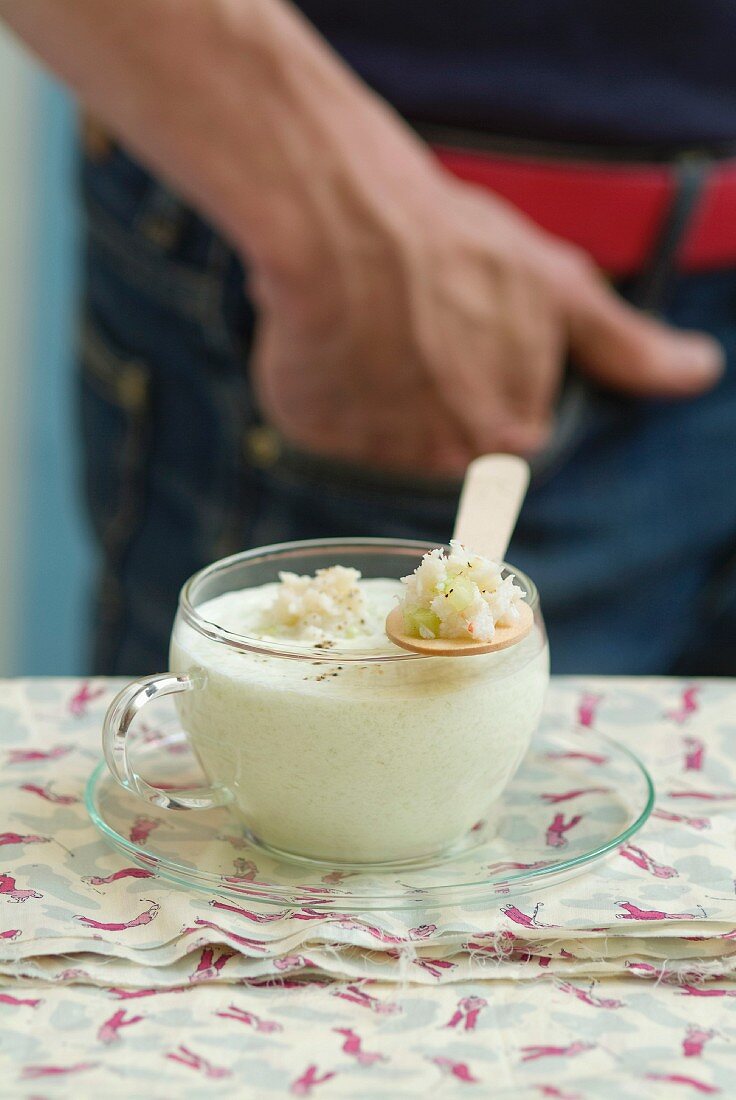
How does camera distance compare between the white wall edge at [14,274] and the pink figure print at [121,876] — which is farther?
the white wall edge at [14,274]

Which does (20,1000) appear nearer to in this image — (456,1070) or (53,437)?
(456,1070)

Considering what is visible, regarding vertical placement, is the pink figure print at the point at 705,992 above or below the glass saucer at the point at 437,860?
above

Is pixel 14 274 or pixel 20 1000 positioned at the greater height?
pixel 20 1000

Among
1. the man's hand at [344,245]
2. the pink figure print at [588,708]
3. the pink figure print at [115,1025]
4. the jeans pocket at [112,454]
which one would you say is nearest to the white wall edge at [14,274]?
the jeans pocket at [112,454]

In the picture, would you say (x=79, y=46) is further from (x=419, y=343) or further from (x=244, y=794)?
(x=244, y=794)

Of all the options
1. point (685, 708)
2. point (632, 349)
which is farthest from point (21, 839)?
point (632, 349)

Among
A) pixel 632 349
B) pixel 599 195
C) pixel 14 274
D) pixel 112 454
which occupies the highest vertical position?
pixel 599 195

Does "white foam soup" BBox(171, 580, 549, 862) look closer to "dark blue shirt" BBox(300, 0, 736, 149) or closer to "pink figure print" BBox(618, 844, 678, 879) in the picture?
"pink figure print" BBox(618, 844, 678, 879)

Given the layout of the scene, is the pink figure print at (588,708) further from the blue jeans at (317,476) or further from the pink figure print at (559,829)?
the blue jeans at (317,476)
